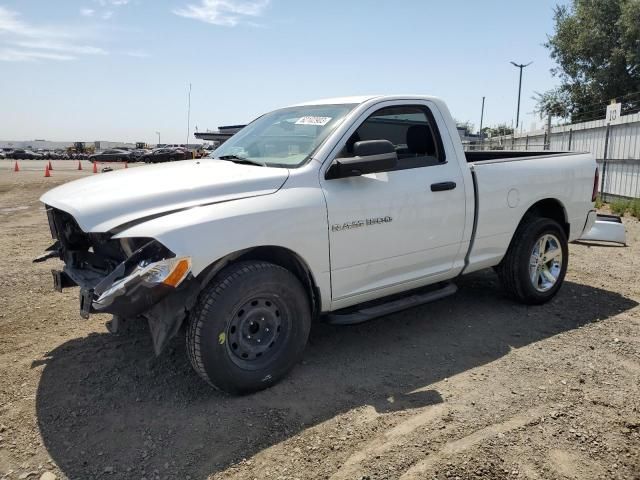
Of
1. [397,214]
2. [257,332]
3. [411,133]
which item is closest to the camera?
[257,332]

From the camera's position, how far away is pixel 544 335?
479cm

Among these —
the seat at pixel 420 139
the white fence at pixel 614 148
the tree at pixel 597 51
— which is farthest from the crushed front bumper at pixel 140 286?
the tree at pixel 597 51

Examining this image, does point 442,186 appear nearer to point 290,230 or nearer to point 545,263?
point 290,230

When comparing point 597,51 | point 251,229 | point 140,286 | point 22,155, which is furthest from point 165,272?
point 22,155

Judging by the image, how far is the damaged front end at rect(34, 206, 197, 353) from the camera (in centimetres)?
314

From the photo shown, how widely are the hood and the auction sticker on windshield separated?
2.11 ft

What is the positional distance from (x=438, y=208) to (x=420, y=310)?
1411 mm

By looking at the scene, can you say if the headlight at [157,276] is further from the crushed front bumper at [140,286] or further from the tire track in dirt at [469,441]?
the tire track in dirt at [469,441]

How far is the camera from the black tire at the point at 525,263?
5.29 metres

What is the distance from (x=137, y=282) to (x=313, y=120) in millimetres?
1991

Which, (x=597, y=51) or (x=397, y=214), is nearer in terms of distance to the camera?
(x=397, y=214)

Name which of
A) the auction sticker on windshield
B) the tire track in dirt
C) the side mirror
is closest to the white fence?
the auction sticker on windshield

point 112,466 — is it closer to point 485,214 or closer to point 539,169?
point 485,214

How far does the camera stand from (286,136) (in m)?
4.36
